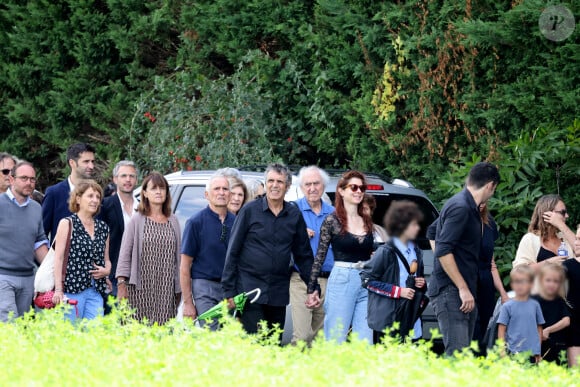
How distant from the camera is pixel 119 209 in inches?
398

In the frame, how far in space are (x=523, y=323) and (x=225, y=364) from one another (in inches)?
154

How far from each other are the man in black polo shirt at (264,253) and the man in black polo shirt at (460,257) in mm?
1259

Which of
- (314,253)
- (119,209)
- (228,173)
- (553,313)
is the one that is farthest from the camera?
(119,209)

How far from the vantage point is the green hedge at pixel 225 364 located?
5035 mm

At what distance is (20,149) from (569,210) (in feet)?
38.7

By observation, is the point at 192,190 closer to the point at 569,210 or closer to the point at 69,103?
the point at 569,210

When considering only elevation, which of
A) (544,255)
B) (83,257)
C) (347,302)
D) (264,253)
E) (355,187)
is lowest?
(347,302)

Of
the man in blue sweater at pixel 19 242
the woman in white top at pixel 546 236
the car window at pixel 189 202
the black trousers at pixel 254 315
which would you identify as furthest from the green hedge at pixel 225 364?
the car window at pixel 189 202

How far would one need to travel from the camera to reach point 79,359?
5.53 meters

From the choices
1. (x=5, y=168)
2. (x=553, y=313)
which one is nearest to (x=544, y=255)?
(x=553, y=313)

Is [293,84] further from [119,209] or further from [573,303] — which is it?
[573,303]

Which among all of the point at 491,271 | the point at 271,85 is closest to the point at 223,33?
the point at 271,85

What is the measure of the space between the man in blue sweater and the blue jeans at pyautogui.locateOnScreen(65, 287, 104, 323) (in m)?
0.54

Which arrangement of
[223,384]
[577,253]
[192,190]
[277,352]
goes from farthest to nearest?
[192,190], [577,253], [277,352], [223,384]
